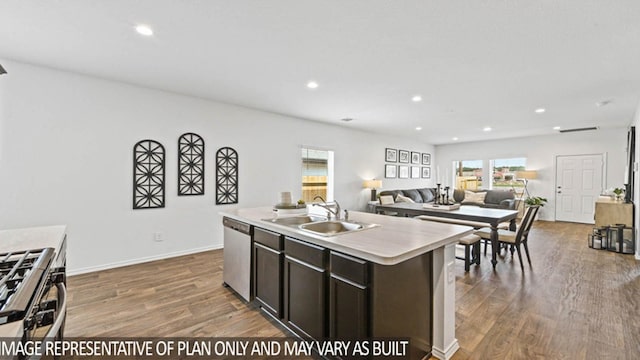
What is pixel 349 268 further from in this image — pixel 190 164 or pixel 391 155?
pixel 391 155

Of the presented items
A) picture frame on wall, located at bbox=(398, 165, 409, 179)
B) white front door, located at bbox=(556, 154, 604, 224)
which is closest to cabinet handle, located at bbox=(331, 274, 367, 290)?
picture frame on wall, located at bbox=(398, 165, 409, 179)

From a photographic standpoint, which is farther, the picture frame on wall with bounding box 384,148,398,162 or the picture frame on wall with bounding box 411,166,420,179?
the picture frame on wall with bounding box 411,166,420,179

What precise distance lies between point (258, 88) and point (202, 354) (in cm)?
311

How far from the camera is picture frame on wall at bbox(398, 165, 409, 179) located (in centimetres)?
842

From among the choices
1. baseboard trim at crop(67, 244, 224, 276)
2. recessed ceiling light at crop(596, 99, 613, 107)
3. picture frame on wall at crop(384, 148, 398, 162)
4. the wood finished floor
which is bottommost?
the wood finished floor

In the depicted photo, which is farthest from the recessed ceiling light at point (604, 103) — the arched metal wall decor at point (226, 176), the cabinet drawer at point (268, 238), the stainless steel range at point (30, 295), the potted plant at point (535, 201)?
the stainless steel range at point (30, 295)

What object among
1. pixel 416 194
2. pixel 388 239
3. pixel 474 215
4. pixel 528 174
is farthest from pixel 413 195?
pixel 388 239

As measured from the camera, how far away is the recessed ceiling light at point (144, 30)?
90.0 inches

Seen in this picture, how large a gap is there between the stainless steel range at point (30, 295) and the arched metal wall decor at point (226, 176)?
3101 mm

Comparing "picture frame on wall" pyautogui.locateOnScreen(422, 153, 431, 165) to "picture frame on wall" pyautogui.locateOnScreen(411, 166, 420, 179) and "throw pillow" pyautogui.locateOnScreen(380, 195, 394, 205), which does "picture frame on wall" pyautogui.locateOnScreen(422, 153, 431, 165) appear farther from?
"throw pillow" pyautogui.locateOnScreen(380, 195, 394, 205)

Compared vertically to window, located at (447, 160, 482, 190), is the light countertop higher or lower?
lower

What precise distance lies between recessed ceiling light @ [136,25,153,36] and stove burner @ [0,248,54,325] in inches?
73.1

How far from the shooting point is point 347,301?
1.59 metres

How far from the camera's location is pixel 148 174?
382 cm
